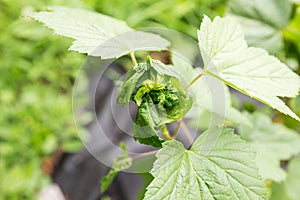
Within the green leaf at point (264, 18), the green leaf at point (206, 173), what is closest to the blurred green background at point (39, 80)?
the green leaf at point (264, 18)

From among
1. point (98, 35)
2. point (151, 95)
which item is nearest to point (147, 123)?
point (151, 95)

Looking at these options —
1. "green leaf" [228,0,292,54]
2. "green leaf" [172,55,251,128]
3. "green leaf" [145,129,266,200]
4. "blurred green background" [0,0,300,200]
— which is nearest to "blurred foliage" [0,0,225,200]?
"blurred green background" [0,0,300,200]

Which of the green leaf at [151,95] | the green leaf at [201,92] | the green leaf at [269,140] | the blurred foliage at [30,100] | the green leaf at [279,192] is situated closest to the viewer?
the green leaf at [151,95]

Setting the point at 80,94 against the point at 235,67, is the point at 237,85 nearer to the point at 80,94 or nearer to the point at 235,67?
the point at 235,67

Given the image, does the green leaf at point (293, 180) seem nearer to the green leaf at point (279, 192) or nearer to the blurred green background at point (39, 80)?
the green leaf at point (279, 192)

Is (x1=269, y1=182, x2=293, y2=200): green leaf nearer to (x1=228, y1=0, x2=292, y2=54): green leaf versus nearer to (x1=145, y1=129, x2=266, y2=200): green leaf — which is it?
(x1=228, y1=0, x2=292, y2=54): green leaf

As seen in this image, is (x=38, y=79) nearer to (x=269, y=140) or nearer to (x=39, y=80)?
(x=39, y=80)

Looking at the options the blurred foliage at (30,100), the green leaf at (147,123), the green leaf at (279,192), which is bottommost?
the blurred foliage at (30,100)
